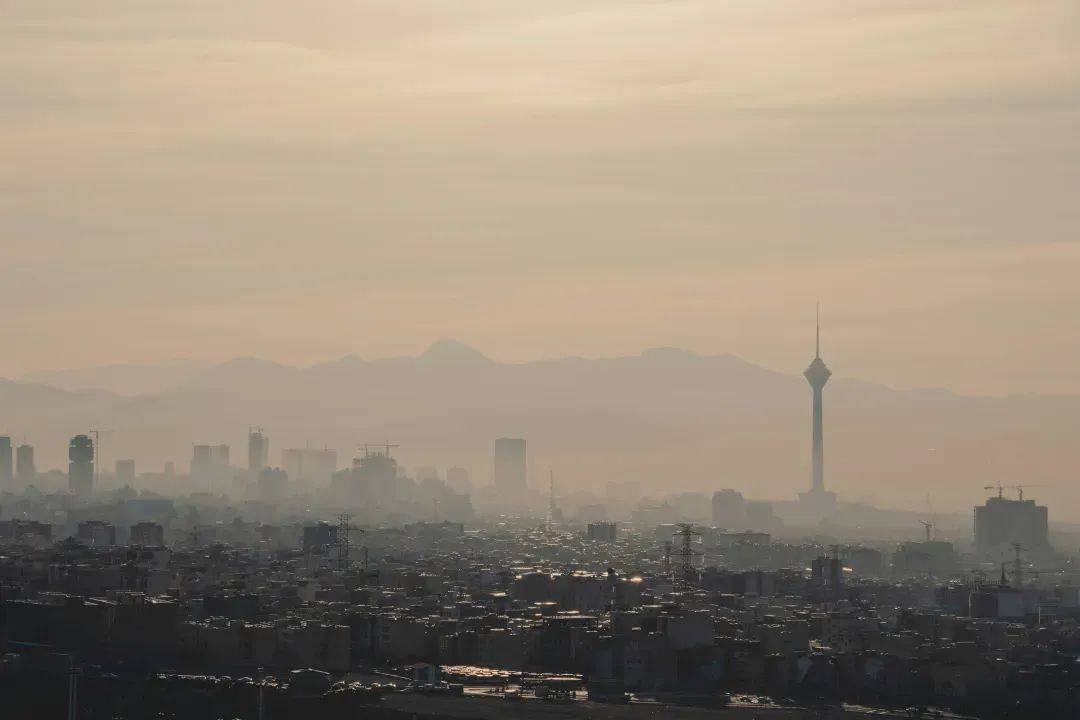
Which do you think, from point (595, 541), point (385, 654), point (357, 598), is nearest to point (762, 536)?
point (595, 541)

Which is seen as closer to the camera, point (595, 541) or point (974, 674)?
point (974, 674)

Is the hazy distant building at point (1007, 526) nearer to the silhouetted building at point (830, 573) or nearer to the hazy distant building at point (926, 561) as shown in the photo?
the hazy distant building at point (926, 561)

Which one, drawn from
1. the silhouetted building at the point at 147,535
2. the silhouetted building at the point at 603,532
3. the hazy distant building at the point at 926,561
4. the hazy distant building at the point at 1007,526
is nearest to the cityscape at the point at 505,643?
the silhouetted building at the point at 147,535

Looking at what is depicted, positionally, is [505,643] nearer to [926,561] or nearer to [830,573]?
[830,573]

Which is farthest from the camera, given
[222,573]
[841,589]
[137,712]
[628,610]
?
[841,589]

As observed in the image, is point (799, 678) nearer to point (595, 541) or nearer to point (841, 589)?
point (841, 589)

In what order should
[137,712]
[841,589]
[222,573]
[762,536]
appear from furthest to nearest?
[762,536]
[841,589]
[222,573]
[137,712]
